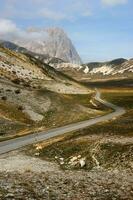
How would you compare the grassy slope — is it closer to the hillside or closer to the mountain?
the hillside

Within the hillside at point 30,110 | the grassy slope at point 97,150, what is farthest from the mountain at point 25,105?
the grassy slope at point 97,150

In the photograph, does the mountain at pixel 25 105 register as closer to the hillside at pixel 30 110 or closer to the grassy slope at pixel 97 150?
the hillside at pixel 30 110

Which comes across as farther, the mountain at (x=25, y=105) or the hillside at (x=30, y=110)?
the mountain at (x=25, y=105)

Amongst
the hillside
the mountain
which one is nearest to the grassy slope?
the hillside

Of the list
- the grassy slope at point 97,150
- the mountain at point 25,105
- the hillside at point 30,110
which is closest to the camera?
the grassy slope at point 97,150

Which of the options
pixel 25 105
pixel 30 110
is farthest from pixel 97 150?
pixel 25 105

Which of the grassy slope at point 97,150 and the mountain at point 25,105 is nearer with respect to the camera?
the grassy slope at point 97,150

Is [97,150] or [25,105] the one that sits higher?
[25,105]

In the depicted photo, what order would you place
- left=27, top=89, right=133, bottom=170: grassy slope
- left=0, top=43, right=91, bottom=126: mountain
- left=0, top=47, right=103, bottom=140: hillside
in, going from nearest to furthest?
left=27, top=89, right=133, bottom=170: grassy slope → left=0, top=47, right=103, bottom=140: hillside → left=0, top=43, right=91, bottom=126: mountain

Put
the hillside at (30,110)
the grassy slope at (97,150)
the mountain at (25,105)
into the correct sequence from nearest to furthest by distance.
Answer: the grassy slope at (97,150)
the hillside at (30,110)
the mountain at (25,105)

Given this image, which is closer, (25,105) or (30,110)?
(30,110)

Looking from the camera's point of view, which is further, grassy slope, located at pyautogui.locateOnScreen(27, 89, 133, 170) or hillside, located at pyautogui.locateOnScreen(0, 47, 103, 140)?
hillside, located at pyautogui.locateOnScreen(0, 47, 103, 140)

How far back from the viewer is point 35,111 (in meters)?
107

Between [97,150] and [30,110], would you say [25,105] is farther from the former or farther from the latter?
[97,150]
